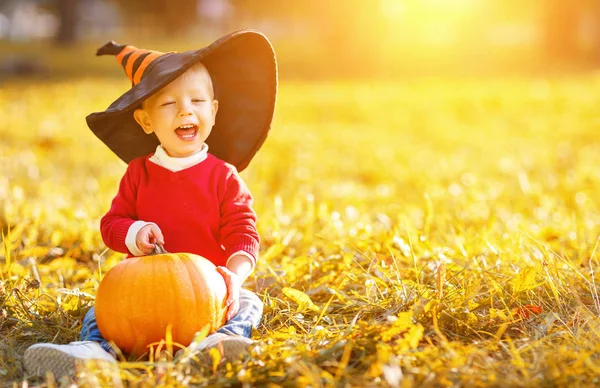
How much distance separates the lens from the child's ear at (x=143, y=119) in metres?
3.09

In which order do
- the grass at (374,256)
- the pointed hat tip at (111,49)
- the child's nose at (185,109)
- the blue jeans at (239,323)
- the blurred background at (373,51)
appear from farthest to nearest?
the blurred background at (373,51), the pointed hat tip at (111,49), the child's nose at (185,109), the blue jeans at (239,323), the grass at (374,256)

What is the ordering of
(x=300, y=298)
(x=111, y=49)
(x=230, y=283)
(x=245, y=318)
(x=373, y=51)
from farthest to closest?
(x=373, y=51), (x=111, y=49), (x=300, y=298), (x=245, y=318), (x=230, y=283)

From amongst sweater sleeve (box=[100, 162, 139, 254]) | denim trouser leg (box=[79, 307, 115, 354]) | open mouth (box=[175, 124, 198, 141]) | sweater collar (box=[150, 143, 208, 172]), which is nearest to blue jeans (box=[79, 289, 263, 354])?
denim trouser leg (box=[79, 307, 115, 354])

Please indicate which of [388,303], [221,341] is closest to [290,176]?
[388,303]

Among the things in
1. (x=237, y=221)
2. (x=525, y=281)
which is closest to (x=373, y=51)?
(x=525, y=281)

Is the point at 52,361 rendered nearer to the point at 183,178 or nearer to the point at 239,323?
the point at 239,323

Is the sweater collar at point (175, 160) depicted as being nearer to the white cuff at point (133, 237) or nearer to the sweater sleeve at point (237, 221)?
the sweater sleeve at point (237, 221)

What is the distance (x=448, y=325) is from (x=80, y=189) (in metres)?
3.98

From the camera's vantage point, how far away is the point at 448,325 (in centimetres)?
303

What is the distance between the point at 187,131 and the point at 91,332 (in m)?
0.86

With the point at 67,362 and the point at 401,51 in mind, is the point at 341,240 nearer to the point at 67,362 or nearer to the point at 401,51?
the point at 67,362

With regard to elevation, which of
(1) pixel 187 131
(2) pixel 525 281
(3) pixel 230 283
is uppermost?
(1) pixel 187 131

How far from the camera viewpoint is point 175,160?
3.08 m

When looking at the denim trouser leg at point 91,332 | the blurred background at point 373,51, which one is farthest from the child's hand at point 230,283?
the blurred background at point 373,51
